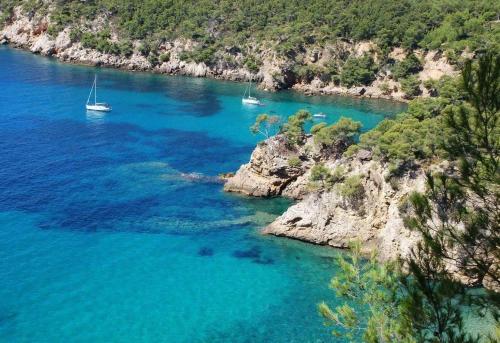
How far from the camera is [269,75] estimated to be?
4338 inches

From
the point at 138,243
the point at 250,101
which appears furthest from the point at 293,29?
the point at 138,243

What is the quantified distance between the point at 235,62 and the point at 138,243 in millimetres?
81691

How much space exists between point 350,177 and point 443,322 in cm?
2986

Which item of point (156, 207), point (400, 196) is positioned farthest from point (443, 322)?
point (156, 207)

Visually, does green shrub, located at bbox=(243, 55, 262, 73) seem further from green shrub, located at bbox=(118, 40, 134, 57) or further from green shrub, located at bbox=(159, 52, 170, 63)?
green shrub, located at bbox=(118, 40, 134, 57)

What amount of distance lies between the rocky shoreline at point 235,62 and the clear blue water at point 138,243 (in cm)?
3452

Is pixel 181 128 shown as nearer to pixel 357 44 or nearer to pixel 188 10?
pixel 357 44

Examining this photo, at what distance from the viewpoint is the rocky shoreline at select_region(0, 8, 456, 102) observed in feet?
350

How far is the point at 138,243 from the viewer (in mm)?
42969

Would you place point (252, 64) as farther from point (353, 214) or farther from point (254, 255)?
point (254, 255)

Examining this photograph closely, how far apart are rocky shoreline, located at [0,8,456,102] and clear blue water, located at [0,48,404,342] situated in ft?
113

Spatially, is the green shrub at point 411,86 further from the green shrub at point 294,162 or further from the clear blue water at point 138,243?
the green shrub at point 294,162

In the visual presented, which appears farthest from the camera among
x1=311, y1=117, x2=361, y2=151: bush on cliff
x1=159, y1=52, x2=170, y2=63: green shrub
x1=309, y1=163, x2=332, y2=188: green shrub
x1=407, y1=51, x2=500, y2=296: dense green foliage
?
x1=159, y1=52, x2=170, y2=63: green shrub

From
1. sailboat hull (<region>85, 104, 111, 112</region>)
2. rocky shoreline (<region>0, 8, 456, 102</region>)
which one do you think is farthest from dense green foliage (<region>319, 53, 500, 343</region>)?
rocky shoreline (<region>0, 8, 456, 102</region>)
